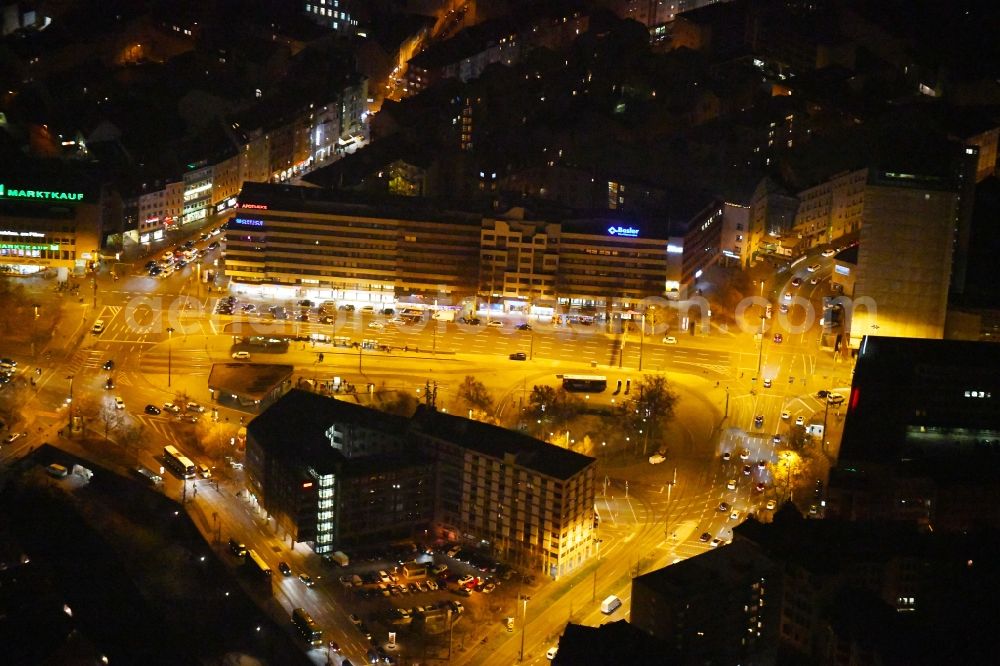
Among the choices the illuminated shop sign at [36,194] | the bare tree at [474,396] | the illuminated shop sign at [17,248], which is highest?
the illuminated shop sign at [36,194]

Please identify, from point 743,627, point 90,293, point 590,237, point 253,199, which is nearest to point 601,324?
point 590,237

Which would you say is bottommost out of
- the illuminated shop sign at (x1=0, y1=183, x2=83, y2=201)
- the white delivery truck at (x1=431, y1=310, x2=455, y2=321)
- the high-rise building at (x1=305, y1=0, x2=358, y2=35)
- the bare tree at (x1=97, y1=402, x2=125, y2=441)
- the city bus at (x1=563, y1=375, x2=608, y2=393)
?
the bare tree at (x1=97, y1=402, x2=125, y2=441)

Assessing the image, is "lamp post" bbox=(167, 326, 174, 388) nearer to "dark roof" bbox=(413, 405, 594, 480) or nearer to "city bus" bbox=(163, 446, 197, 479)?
"city bus" bbox=(163, 446, 197, 479)

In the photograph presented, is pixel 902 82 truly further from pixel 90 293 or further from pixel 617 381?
pixel 90 293

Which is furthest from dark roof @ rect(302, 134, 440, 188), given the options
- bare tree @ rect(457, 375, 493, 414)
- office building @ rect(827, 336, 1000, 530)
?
office building @ rect(827, 336, 1000, 530)

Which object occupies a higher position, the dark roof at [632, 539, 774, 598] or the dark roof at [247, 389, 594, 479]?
the dark roof at [247, 389, 594, 479]

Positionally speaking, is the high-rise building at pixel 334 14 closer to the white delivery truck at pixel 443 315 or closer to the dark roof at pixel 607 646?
the white delivery truck at pixel 443 315

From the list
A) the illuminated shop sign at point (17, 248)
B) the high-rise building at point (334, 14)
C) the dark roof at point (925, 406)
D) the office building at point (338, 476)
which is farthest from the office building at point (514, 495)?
the high-rise building at point (334, 14)
